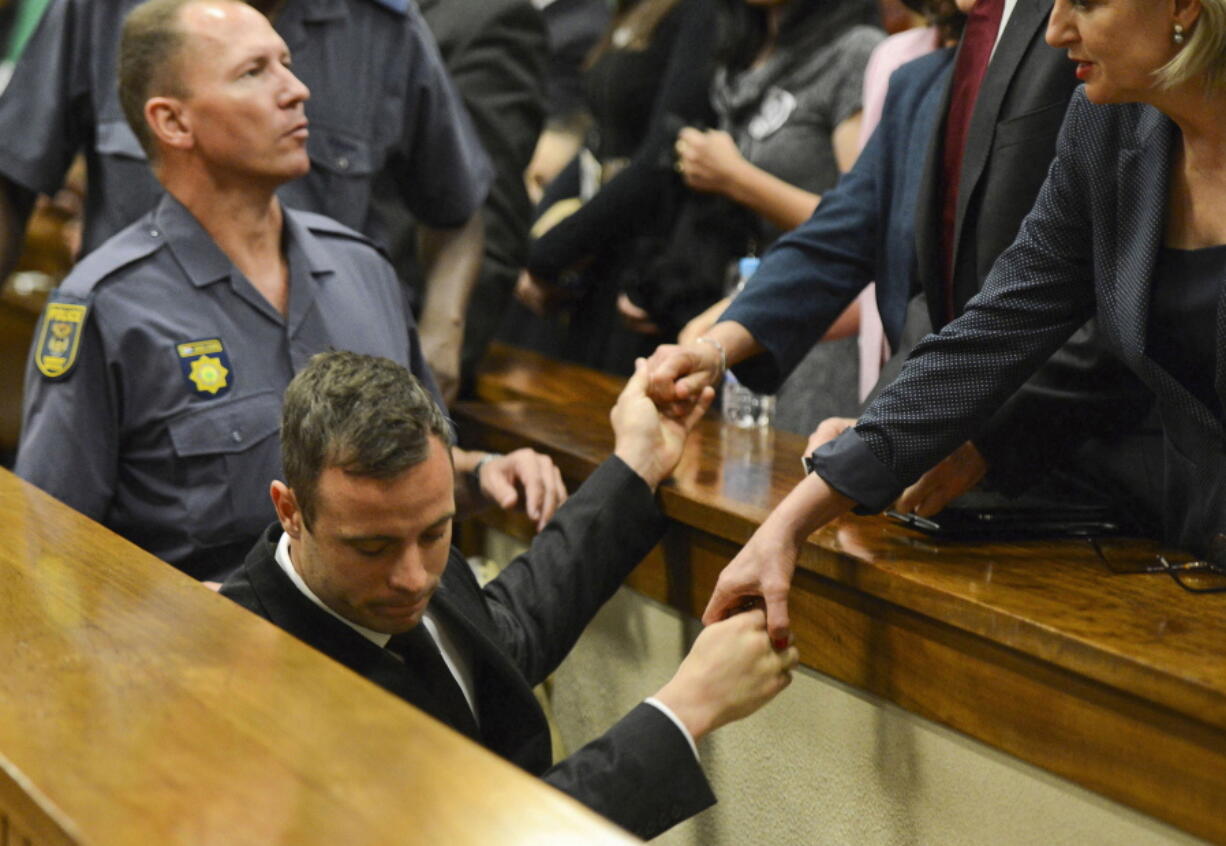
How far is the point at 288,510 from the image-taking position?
1574 mm

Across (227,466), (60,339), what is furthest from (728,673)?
(60,339)

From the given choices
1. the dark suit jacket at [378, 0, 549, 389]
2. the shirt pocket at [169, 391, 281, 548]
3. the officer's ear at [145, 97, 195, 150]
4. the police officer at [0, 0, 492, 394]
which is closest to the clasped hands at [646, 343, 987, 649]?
the shirt pocket at [169, 391, 281, 548]

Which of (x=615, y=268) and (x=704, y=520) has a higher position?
(x=704, y=520)

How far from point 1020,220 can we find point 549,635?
27.7 inches

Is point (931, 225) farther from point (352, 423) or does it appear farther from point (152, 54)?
point (152, 54)

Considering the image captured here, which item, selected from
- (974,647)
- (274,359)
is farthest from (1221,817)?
(274,359)

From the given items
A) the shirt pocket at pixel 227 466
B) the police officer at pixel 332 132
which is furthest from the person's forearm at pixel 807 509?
the police officer at pixel 332 132

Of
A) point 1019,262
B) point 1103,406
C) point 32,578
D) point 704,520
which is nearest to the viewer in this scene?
point 32,578

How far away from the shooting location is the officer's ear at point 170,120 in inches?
85.4

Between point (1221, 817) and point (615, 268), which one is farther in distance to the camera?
point (615, 268)

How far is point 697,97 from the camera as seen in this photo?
9.70ft

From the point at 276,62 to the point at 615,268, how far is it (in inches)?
42.1

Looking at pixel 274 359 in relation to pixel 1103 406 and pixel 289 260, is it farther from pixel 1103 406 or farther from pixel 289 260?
pixel 1103 406

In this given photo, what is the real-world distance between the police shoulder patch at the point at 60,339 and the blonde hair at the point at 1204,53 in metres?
1.33
